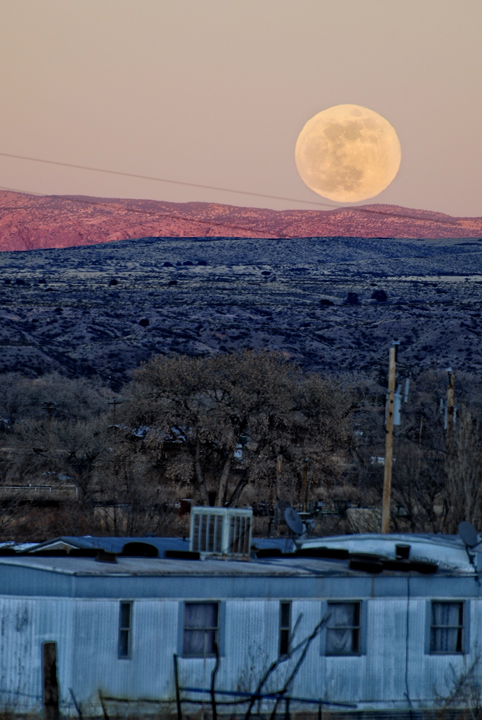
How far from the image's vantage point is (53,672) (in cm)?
1172

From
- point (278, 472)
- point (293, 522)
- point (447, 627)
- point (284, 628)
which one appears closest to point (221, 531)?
point (293, 522)

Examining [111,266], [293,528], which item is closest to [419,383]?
[293,528]

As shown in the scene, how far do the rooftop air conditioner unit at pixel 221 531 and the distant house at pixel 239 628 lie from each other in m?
1.11

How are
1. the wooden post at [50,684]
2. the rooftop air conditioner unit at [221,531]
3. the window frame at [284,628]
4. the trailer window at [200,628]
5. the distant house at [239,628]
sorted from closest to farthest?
1. the wooden post at [50,684]
2. the distant house at [239,628]
3. the trailer window at [200,628]
4. the window frame at [284,628]
5. the rooftop air conditioner unit at [221,531]

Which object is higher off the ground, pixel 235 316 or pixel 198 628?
pixel 235 316

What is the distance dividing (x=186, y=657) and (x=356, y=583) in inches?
119

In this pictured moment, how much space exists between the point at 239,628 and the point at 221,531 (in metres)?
3.23

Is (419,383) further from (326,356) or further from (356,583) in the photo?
(356,583)

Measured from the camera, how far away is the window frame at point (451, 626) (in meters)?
15.2

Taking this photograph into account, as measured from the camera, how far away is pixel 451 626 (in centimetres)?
1526

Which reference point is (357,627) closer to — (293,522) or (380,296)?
(293,522)

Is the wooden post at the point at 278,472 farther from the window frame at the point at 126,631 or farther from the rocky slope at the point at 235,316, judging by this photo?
the rocky slope at the point at 235,316

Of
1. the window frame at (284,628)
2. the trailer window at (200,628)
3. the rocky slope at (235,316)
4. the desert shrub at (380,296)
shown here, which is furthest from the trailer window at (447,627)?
the desert shrub at (380,296)

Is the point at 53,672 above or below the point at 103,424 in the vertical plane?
above
